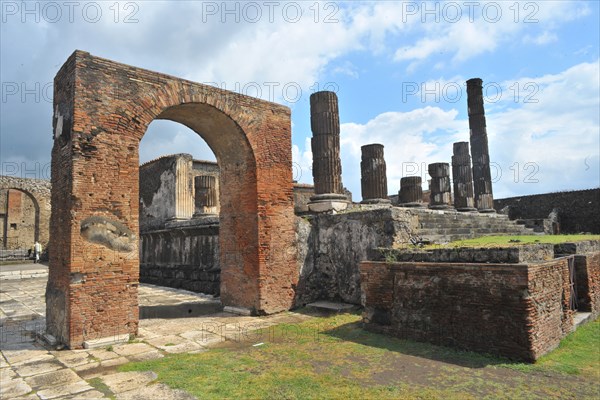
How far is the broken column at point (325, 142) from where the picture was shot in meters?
10.8

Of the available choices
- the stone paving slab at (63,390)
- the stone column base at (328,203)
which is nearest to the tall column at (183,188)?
the stone column base at (328,203)

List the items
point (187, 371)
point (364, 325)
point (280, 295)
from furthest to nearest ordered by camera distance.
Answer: point (280, 295) < point (364, 325) < point (187, 371)

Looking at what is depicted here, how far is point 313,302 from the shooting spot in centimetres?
911

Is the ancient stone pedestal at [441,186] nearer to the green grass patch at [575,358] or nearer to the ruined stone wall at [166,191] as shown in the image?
the green grass patch at [575,358]

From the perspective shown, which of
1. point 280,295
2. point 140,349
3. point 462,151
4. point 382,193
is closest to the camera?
point 140,349

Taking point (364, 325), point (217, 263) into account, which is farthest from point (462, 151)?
point (364, 325)

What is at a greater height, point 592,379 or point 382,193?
point 382,193

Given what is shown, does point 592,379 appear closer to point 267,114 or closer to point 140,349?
point 140,349

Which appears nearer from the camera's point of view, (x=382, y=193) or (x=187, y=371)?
(x=187, y=371)

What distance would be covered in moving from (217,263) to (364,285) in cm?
603

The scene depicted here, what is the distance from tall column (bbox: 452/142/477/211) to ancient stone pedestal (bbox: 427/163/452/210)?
1035 millimetres

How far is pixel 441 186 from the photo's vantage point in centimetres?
1540

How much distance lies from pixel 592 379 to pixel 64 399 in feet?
17.5

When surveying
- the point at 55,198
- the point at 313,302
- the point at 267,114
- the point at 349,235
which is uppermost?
the point at 267,114
